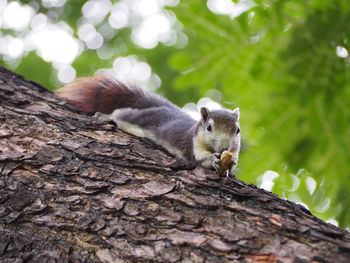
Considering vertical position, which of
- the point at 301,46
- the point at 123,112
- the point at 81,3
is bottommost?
the point at 123,112

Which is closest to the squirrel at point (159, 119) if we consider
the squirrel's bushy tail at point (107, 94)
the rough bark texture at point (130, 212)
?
the squirrel's bushy tail at point (107, 94)

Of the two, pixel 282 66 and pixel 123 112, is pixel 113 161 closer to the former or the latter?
pixel 123 112

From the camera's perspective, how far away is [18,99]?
Result: 3.08 metres

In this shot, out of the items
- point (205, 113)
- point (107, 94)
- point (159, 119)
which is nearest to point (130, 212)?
point (205, 113)

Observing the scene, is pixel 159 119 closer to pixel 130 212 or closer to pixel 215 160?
pixel 215 160

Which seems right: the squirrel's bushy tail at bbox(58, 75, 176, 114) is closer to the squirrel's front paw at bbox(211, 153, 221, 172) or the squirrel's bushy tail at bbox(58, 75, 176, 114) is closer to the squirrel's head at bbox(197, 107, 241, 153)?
the squirrel's head at bbox(197, 107, 241, 153)

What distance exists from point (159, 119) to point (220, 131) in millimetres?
862

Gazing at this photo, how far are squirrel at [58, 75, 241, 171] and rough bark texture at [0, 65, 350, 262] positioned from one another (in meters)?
0.79

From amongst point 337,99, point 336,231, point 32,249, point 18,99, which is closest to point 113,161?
point 32,249

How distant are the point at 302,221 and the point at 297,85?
231 cm

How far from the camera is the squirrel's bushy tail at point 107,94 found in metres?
3.85

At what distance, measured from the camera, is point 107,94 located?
414 centimetres

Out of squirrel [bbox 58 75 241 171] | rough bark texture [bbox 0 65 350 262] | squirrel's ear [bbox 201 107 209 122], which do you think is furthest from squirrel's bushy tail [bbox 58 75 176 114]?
rough bark texture [bbox 0 65 350 262]

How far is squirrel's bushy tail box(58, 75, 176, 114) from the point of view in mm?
3855
